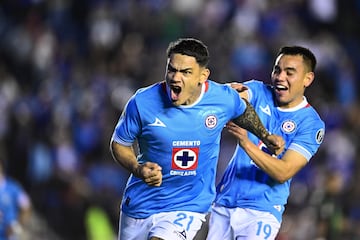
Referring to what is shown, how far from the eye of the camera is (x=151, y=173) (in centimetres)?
782

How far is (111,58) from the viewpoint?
61.9 ft

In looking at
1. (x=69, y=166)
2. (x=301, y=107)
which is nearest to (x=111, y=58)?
(x=69, y=166)

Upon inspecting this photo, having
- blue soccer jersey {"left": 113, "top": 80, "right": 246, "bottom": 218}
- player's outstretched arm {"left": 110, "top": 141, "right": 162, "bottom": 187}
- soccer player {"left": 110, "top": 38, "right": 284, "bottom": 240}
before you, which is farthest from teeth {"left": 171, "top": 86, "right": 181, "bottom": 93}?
player's outstretched arm {"left": 110, "top": 141, "right": 162, "bottom": 187}

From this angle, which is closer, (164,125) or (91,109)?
(164,125)

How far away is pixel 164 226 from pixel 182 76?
1.16 meters

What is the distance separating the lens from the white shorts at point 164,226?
8312 mm

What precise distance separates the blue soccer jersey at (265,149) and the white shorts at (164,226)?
0.47m

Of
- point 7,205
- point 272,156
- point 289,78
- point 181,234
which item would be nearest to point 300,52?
point 289,78

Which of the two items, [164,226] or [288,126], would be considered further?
[288,126]

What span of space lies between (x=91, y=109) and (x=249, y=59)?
2722mm

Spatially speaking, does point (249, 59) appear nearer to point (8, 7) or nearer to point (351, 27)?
point (351, 27)

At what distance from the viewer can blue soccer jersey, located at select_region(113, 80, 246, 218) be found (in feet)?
27.3

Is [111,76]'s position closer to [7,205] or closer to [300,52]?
[7,205]

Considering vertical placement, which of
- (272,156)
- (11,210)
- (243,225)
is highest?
(272,156)
